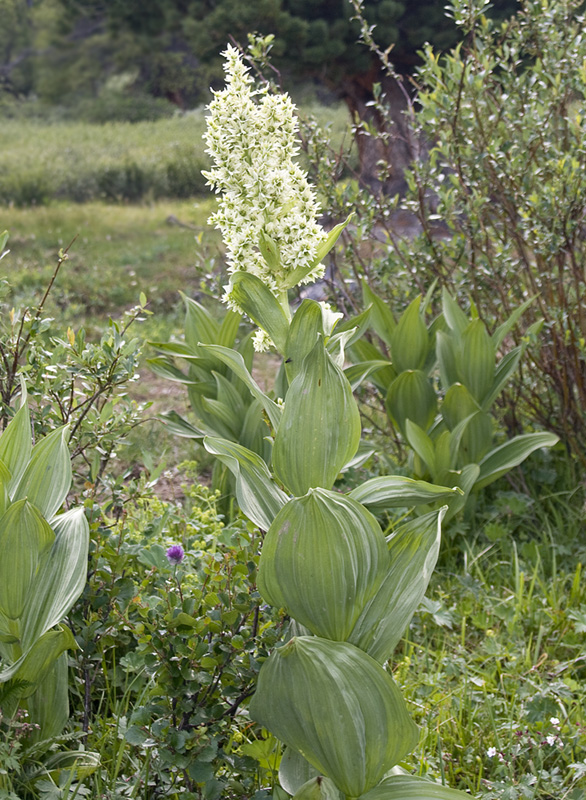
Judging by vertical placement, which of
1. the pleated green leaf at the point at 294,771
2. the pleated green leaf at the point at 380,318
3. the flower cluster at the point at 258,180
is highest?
the flower cluster at the point at 258,180

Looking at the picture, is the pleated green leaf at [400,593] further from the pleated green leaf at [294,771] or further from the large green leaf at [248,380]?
the large green leaf at [248,380]

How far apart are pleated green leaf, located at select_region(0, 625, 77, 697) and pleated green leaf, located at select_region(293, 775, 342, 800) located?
0.47 meters

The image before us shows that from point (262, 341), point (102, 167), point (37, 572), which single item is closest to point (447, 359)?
point (262, 341)

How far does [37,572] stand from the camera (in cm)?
129

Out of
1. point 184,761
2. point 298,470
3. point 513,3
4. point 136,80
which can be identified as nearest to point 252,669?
point 184,761

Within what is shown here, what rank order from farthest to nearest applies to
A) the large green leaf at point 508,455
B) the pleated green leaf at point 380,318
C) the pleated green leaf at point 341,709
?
the pleated green leaf at point 380,318, the large green leaf at point 508,455, the pleated green leaf at point 341,709

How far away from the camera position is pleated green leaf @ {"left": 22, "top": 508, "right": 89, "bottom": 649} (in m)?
1.25

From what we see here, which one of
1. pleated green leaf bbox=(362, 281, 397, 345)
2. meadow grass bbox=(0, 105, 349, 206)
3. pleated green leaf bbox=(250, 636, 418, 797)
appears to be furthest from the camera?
meadow grass bbox=(0, 105, 349, 206)

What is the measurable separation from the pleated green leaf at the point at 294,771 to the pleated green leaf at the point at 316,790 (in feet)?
0.19

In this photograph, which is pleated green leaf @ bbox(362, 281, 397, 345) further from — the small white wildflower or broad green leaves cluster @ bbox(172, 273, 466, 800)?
broad green leaves cluster @ bbox(172, 273, 466, 800)

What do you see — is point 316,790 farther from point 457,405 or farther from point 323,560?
point 457,405

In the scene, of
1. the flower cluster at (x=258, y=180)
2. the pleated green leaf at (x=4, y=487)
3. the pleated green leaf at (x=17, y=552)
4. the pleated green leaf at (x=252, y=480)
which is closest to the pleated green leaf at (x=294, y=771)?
the pleated green leaf at (x=252, y=480)

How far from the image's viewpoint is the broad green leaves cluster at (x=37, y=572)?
1207 mm

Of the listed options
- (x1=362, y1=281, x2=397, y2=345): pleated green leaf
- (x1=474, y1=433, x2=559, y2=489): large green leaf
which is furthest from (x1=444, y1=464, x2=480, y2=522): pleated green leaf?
(x1=362, y1=281, x2=397, y2=345): pleated green leaf
